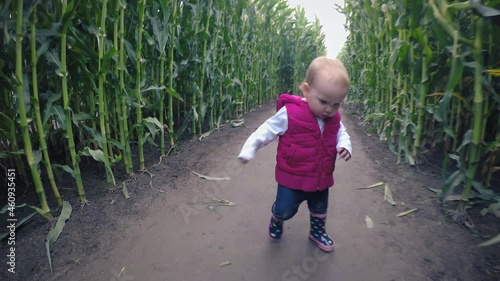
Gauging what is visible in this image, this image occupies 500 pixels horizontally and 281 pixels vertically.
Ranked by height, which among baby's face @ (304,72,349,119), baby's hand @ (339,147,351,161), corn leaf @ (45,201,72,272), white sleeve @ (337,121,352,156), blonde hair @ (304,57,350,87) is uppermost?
blonde hair @ (304,57,350,87)

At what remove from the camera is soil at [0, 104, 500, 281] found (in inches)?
66.2

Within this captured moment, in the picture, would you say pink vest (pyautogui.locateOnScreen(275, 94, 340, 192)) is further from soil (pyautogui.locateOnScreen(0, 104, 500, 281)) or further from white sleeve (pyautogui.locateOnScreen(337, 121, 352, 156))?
soil (pyautogui.locateOnScreen(0, 104, 500, 281))

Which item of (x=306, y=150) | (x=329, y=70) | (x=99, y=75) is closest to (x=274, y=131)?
(x=306, y=150)

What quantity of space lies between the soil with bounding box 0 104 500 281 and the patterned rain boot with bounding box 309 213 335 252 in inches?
1.8

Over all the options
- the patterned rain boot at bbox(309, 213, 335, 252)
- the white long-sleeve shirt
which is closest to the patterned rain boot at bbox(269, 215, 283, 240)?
the patterned rain boot at bbox(309, 213, 335, 252)

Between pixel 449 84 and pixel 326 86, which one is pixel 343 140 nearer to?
pixel 326 86

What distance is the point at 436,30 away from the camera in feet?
6.73

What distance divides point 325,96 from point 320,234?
0.90 m

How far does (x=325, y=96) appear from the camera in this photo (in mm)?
1685

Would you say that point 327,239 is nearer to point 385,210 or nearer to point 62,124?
point 385,210

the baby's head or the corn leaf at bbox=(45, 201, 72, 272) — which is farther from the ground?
the baby's head

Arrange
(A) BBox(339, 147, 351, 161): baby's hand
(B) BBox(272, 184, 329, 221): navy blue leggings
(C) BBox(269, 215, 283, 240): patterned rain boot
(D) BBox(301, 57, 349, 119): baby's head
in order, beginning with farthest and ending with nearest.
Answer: (C) BBox(269, 215, 283, 240): patterned rain boot
(B) BBox(272, 184, 329, 221): navy blue leggings
(A) BBox(339, 147, 351, 161): baby's hand
(D) BBox(301, 57, 349, 119): baby's head

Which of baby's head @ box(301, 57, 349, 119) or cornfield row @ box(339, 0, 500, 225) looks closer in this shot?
baby's head @ box(301, 57, 349, 119)

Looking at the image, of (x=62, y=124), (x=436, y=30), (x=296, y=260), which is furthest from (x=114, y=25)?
(x=436, y=30)
